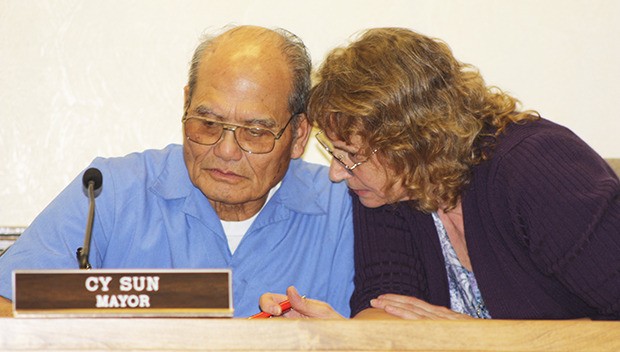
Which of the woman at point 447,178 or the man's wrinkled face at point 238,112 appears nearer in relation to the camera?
the woman at point 447,178

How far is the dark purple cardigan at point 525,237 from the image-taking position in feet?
5.60

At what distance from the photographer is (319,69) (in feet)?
6.66

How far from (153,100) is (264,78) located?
51 cm

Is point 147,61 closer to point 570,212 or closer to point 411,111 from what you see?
point 411,111

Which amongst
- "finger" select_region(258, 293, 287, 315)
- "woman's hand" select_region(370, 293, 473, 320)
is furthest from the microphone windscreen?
"woman's hand" select_region(370, 293, 473, 320)

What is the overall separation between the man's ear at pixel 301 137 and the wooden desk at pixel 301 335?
0.95 meters

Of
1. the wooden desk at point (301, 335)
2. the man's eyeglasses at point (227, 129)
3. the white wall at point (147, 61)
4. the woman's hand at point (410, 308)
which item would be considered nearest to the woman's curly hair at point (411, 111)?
the man's eyeglasses at point (227, 129)

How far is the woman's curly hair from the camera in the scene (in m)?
1.90

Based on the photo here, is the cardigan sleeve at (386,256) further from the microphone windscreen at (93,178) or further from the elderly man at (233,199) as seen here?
the microphone windscreen at (93,178)

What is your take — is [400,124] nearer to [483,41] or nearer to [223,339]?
[483,41]

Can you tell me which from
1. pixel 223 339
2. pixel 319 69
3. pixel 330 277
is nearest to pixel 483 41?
pixel 319 69

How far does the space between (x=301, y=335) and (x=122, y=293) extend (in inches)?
9.8

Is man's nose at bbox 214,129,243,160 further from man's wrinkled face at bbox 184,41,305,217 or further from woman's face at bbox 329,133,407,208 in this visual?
woman's face at bbox 329,133,407,208

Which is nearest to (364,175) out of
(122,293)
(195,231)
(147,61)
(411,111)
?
(411,111)
